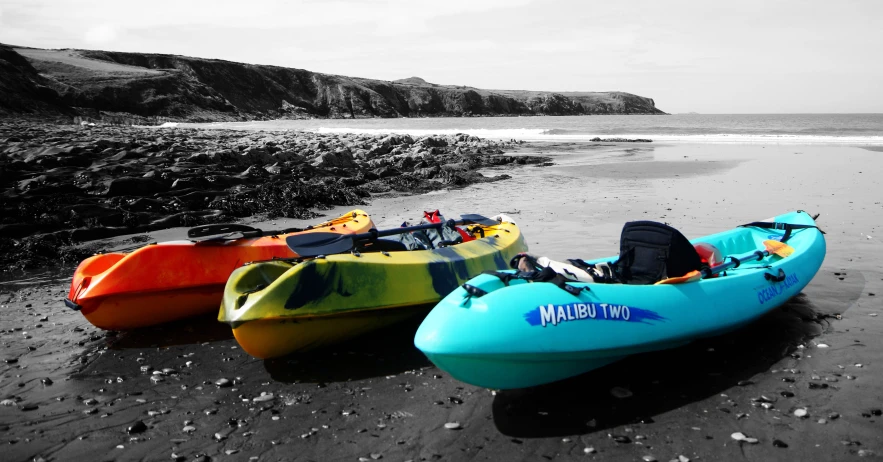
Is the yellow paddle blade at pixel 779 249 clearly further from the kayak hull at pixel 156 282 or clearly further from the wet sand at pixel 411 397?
the kayak hull at pixel 156 282

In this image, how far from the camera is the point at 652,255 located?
5402mm

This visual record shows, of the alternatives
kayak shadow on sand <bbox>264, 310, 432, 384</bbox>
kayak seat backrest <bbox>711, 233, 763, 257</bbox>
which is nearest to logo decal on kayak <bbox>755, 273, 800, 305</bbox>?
kayak seat backrest <bbox>711, 233, 763, 257</bbox>

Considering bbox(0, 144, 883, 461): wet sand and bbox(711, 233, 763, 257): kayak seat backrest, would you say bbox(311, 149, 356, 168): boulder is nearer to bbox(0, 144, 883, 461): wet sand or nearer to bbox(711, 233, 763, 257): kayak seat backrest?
bbox(0, 144, 883, 461): wet sand

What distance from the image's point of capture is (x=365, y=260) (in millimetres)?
5406

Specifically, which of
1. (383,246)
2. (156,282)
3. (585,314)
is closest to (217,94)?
(383,246)

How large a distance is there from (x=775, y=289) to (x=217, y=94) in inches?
3501

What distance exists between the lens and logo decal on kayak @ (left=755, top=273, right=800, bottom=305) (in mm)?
5328

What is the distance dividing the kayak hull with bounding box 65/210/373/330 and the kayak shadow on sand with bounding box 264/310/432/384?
1.45 m

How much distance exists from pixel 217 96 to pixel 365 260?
8577 cm

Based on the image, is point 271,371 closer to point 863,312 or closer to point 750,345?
point 750,345

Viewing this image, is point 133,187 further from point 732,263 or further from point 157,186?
point 732,263

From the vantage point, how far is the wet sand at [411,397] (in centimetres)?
376

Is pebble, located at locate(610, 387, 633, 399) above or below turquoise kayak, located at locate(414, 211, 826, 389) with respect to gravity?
below

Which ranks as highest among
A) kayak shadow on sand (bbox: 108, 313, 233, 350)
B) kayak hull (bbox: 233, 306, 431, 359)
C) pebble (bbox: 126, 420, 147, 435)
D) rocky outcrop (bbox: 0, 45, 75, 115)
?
rocky outcrop (bbox: 0, 45, 75, 115)
